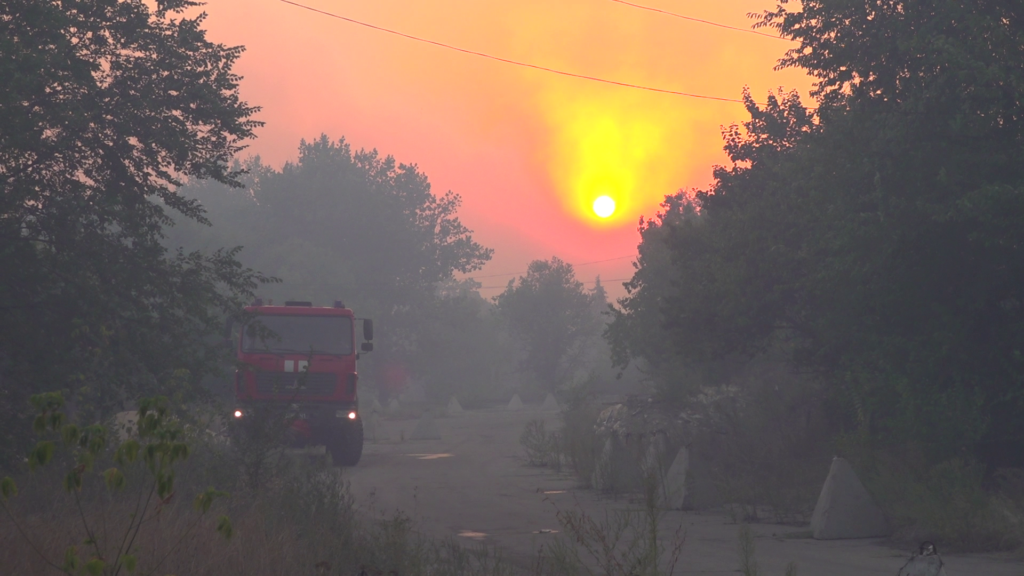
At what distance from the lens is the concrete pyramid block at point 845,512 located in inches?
428

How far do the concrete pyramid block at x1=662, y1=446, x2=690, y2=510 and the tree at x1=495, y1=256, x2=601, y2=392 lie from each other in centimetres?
6221

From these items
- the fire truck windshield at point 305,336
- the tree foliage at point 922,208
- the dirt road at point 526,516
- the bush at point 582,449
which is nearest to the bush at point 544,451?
the bush at point 582,449

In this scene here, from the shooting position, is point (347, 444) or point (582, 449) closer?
point (582, 449)

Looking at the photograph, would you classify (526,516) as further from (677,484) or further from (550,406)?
(550,406)

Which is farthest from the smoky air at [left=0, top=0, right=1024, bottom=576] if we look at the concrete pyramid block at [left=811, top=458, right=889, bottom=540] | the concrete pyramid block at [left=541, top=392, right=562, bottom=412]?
the concrete pyramid block at [left=541, top=392, right=562, bottom=412]

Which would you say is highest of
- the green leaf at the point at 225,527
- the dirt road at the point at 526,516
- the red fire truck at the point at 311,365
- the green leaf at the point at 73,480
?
the red fire truck at the point at 311,365

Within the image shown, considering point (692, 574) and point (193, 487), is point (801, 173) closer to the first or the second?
point (692, 574)

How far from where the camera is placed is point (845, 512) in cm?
1092

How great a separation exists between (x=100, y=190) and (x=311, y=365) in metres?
7.32

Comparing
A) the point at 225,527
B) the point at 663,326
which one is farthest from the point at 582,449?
the point at 225,527

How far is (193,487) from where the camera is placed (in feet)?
34.3

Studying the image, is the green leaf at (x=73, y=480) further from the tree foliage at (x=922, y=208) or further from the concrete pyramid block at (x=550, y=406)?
the concrete pyramid block at (x=550, y=406)

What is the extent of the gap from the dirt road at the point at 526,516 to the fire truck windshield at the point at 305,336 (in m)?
2.78

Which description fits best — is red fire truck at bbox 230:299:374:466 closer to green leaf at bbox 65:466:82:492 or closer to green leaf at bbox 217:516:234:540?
green leaf at bbox 217:516:234:540
